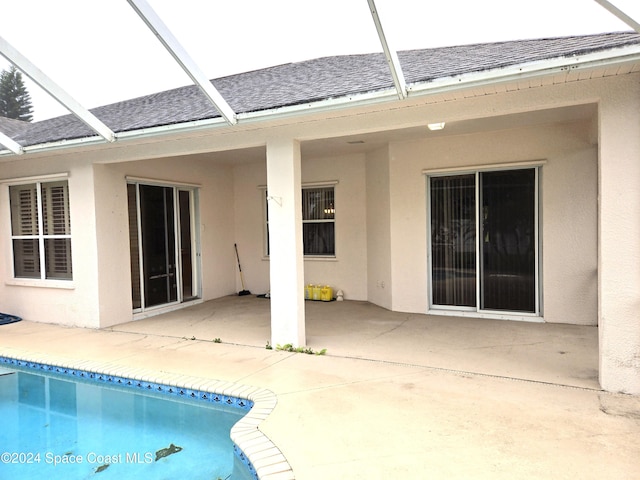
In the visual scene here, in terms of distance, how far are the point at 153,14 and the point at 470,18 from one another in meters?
3.20

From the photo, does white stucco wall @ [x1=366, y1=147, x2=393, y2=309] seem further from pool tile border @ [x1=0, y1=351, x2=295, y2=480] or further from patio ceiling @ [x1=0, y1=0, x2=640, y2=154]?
pool tile border @ [x1=0, y1=351, x2=295, y2=480]

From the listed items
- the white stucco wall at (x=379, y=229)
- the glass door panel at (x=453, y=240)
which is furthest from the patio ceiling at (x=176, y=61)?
the white stucco wall at (x=379, y=229)

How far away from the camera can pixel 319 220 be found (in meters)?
9.23

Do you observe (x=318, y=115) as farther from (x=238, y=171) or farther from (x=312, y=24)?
(x=238, y=171)

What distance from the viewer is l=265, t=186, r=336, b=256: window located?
9.11 meters

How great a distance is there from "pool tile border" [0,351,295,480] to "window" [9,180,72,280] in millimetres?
2183

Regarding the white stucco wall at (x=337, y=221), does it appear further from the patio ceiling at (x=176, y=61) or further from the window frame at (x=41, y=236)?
the patio ceiling at (x=176, y=61)

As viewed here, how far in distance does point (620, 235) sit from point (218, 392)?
13.3 feet

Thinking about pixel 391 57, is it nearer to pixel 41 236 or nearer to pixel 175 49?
pixel 175 49

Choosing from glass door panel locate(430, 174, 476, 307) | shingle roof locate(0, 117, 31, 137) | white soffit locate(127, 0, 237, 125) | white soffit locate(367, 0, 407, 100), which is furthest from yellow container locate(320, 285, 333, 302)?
shingle roof locate(0, 117, 31, 137)

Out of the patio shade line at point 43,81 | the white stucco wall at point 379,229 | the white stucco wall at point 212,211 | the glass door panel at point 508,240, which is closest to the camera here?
the patio shade line at point 43,81

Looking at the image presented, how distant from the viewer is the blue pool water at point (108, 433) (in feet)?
11.2

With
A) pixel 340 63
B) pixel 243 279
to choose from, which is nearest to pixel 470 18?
pixel 340 63

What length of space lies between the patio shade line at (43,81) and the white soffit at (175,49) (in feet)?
5.84
